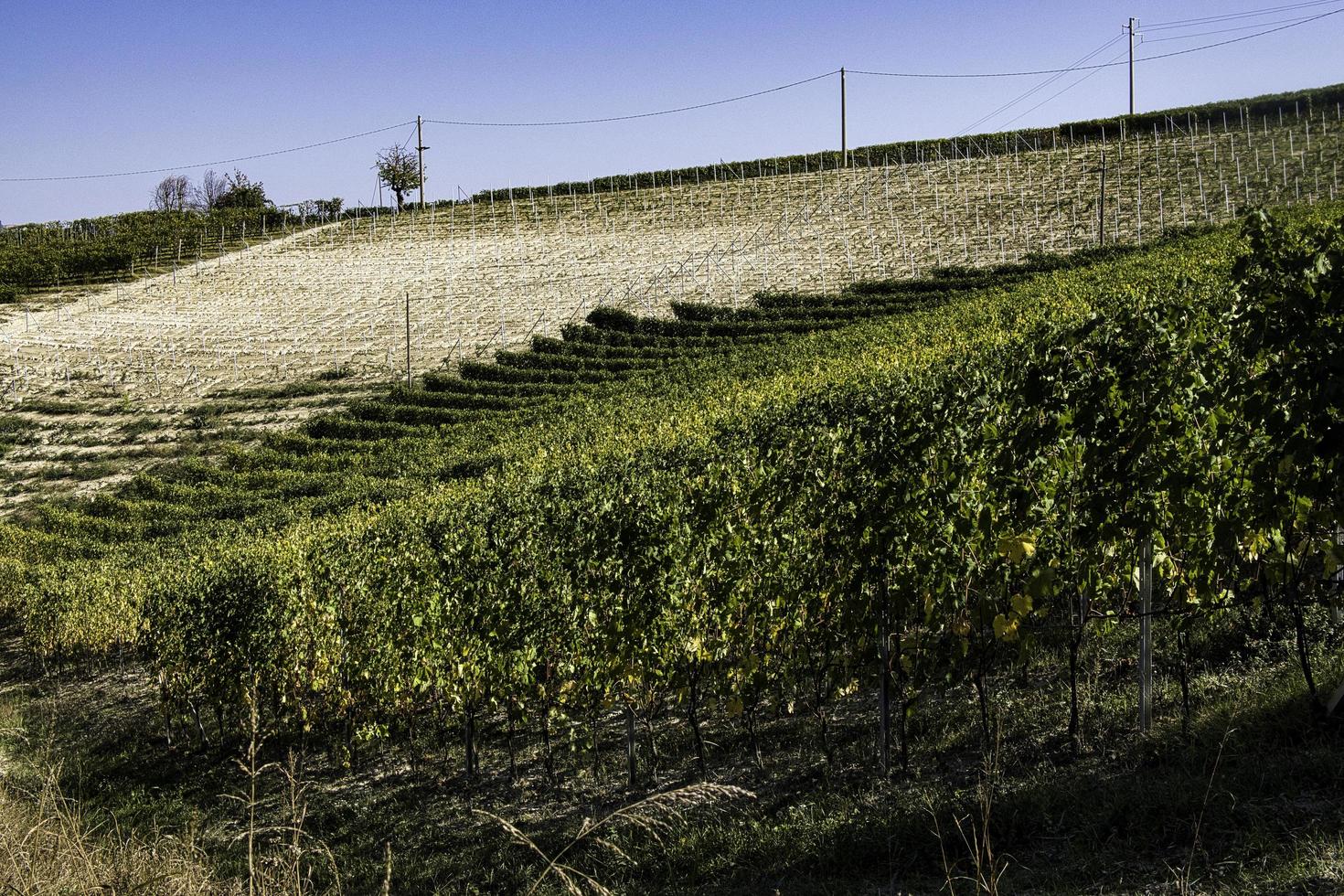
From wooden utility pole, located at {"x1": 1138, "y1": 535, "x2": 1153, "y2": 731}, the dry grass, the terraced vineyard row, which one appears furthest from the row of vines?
the terraced vineyard row

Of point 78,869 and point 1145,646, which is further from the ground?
point 1145,646

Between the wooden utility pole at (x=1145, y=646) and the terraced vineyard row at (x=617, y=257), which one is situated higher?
the terraced vineyard row at (x=617, y=257)

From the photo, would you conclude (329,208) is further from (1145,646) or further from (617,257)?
(1145,646)

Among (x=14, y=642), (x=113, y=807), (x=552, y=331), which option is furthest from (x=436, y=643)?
(x=552, y=331)

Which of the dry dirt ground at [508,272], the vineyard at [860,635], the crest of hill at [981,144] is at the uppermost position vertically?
the crest of hill at [981,144]

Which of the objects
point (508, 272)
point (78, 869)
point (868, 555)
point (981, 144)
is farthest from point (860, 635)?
point (981, 144)

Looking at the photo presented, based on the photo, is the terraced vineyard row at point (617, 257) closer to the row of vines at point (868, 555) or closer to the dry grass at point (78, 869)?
the row of vines at point (868, 555)

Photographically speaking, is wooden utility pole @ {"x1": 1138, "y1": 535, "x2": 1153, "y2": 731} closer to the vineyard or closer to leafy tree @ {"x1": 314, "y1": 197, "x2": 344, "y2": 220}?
the vineyard

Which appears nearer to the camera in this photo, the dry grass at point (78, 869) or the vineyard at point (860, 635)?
the dry grass at point (78, 869)

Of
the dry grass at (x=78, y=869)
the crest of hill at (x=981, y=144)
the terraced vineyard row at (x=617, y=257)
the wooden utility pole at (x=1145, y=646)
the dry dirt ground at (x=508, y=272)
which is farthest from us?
the crest of hill at (x=981, y=144)

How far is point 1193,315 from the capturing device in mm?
6184

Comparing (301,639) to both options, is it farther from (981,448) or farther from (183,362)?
(183,362)

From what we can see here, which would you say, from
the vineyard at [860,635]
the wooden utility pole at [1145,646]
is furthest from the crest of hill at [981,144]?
the wooden utility pole at [1145,646]

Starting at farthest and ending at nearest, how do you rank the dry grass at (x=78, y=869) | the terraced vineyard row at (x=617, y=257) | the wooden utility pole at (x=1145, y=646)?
1. the terraced vineyard row at (x=617, y=257)
2. the wooden utility pole at (x=1145, y=646)
3. the dry grass at (x=78, y=869)
